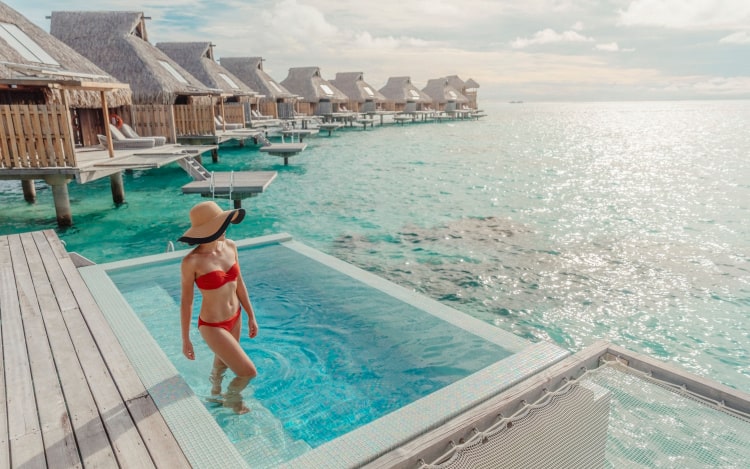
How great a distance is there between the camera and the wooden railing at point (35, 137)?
9.23 metres

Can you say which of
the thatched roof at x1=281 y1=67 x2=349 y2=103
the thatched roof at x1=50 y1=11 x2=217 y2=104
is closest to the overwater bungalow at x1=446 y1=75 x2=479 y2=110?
the thatched roof at x1=281 y1=67 x2=349 y2=103

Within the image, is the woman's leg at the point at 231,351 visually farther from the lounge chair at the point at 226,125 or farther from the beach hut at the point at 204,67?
the beach hut at the point at 204,67

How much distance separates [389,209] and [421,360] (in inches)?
363

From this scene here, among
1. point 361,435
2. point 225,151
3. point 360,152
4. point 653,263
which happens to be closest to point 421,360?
point 361,435

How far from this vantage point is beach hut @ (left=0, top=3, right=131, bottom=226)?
368 inches

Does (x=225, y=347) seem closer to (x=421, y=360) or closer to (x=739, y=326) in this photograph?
(x=421, y=360)

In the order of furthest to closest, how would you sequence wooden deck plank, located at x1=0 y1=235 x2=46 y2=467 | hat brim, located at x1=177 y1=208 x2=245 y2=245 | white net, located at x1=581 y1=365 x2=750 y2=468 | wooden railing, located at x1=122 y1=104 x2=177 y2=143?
wooden railing, located at x1=122 y1=104 x2=177 y2=143, white net, located at x1=581 y1=365 x2=750 y2=468, hat brim, located at x1=177 y1=208 x2=245 y2=245, wooden deck plank, located at x1=0 y1=235 x2=46 y2=467

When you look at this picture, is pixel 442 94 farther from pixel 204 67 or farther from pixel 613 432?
pixel 613 432

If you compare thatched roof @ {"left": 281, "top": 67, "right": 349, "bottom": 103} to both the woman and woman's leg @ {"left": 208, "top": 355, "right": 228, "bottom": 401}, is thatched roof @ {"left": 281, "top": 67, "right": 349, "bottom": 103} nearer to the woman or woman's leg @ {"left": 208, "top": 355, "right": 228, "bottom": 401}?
woman's leg @ {"left": 208, "top": 355, "right": 228, "bottom": 401}

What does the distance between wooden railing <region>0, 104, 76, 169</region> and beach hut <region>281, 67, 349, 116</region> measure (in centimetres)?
4284

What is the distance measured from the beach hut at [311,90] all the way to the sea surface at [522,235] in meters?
30.9

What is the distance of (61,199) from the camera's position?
10367mm

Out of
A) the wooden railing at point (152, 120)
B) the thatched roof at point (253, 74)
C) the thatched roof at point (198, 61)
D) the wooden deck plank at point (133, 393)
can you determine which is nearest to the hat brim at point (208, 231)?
the wooden deck plank at point (133, 393)

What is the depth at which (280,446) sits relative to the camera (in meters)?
3.54
